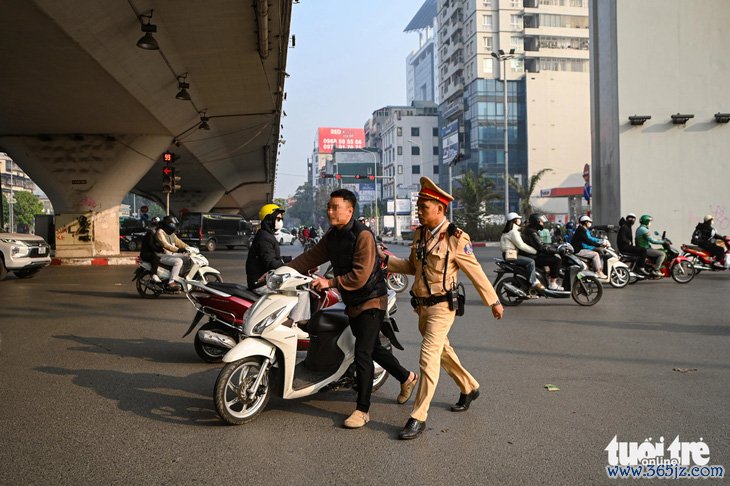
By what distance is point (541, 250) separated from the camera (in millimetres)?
11508

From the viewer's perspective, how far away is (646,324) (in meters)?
9.33

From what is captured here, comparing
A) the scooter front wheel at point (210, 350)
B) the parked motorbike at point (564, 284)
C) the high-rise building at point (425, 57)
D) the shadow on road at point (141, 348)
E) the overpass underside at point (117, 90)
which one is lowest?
the shadow on road at point (141, 348)

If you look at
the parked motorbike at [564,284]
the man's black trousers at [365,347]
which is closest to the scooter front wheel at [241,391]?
the man's black trousers at [365,347]

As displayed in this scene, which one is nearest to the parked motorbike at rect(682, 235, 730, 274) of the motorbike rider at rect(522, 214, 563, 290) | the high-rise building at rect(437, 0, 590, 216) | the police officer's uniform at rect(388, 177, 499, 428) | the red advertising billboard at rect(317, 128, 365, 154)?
the motorbike rider at rect(522, 214, 563, 290)

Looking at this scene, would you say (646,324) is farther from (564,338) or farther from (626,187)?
(626,187)

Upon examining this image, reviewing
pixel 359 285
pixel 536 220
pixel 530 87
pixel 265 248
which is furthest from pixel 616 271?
pixel 530 87

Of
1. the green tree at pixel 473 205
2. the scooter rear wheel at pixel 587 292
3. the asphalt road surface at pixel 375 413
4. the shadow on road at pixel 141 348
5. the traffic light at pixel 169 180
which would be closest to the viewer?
the asphalt road surface at pixel 375 413

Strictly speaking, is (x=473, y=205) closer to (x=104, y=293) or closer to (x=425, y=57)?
(x=104, y=293)

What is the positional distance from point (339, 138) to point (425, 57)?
35.9 metres

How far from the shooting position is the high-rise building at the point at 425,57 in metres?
174

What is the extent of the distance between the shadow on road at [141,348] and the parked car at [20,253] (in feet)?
30.4

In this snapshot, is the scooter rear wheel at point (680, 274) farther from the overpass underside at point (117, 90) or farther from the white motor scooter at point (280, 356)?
the white motor scooter at point (280, 356)

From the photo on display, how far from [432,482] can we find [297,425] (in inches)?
54.5

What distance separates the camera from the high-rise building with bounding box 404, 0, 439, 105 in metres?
174
